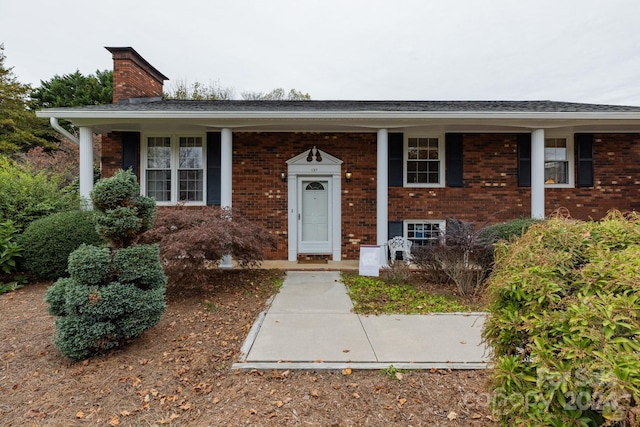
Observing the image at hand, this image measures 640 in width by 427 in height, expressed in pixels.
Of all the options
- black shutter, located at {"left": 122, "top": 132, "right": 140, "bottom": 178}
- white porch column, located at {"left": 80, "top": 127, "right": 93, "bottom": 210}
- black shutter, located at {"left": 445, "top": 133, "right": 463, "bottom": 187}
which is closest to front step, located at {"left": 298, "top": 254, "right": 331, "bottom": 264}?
black shutter, located at {"left": 445, "top": 133, "right": 463, "bottom": 187}

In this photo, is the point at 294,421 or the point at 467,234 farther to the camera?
the point at 467,234

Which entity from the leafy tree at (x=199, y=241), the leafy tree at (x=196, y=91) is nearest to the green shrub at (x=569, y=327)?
the leafy tree at (x=199, y=241)

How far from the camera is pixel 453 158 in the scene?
8.09 metres

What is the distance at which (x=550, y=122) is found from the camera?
23.3 ft

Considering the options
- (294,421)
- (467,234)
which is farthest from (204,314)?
(467,234)

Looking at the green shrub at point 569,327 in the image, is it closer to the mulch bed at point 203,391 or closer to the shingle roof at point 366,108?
the mulch bed at point 203,391

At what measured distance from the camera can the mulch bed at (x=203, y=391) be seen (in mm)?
2250

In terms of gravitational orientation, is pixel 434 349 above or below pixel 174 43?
below

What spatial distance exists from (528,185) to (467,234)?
3.95 metres

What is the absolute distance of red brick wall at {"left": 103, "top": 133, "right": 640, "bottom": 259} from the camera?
8125 millimetres

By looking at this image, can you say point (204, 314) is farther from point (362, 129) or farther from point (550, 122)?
point (550, 122)

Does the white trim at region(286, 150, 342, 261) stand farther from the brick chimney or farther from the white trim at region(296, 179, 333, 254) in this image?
the brick chimney

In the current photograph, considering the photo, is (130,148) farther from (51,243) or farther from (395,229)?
(395,229)

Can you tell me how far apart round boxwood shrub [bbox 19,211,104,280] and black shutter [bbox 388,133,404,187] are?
652cm
